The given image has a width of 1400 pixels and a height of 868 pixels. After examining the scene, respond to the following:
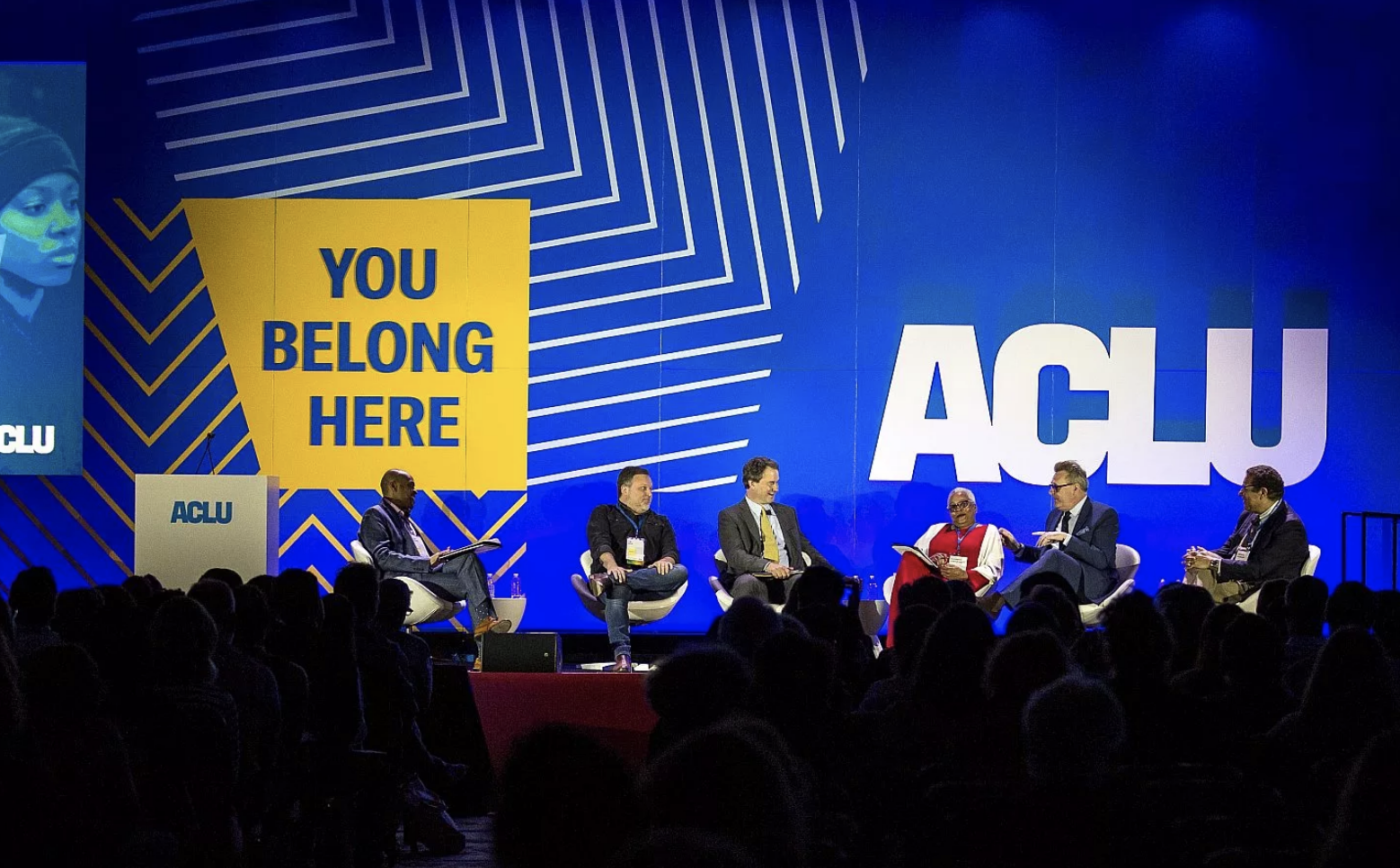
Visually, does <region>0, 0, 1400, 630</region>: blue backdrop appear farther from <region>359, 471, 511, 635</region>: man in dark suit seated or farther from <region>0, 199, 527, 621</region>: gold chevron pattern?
<region>359, 471, 511, 635</region>: man in dark suit seated

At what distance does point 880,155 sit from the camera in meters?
8.98

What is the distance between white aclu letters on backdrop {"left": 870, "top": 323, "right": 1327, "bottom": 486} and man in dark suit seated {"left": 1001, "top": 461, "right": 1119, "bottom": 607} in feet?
3.13

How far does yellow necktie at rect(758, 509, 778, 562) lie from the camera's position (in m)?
7.95

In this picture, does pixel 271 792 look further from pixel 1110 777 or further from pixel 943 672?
pixel 1110 777

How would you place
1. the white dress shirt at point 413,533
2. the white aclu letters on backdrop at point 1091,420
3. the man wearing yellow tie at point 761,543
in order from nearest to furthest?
the man wearing yellow tie at point 761,543 → the white dress shirt at point 413,533 → the white aclu letters on backdrop at point 1091,420

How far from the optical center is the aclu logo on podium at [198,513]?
7.38 m

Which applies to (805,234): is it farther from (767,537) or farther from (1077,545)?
(1077,545)

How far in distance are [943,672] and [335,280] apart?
664cm

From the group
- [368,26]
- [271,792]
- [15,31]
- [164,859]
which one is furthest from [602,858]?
[15,31]

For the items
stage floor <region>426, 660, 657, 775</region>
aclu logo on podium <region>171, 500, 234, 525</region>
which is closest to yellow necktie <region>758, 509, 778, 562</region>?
stage floor <region>426, 660, 657, 775</region>

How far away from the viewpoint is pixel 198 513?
24.2ft

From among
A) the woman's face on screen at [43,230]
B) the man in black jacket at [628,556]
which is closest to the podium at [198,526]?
the man in black jacket at [628,556]

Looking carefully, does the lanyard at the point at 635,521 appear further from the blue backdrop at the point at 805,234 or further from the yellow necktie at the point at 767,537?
the blue backdrop at the point at 805,234

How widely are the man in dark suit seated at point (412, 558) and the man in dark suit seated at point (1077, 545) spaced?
2.92 meters
